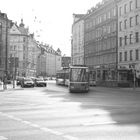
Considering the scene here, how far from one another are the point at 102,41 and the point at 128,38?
547 inches

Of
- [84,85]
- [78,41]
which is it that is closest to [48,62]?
[78,41]

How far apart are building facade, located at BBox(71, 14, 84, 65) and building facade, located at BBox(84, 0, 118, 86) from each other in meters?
4.02

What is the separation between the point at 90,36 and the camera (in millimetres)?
80938

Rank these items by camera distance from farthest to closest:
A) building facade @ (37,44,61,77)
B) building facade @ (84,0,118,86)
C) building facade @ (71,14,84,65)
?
building facade @ (37,44,61,77) < building facade @ (71,14,84,65) < building facade @ (84,0,118,86)

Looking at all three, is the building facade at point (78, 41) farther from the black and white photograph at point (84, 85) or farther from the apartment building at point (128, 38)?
the apartment building at point (128, 38)

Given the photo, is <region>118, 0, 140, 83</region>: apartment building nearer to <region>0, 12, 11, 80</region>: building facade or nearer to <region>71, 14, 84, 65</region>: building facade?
<region>71, 14, 84, 65</region>: building facade

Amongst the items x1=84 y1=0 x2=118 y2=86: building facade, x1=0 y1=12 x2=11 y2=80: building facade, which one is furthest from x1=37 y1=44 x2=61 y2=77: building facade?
x1=84 y1=0 x2=118 y2=86: building facade

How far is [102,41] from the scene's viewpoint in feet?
238

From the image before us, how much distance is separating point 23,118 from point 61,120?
→ 1.62 metres

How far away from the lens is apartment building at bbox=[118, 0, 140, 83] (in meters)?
56.8

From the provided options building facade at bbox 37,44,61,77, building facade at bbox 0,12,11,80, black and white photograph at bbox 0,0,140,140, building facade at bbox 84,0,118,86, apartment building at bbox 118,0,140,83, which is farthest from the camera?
building facade at bbox 37,44,61,77

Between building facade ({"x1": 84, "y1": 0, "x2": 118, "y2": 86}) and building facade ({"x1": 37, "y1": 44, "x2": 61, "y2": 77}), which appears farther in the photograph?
building facade ({"x1": 37, "y1": 44, "x2": 61, "y2": 77})

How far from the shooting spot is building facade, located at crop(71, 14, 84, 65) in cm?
8825

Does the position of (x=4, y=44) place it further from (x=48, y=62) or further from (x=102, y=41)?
(x=48, y=62)
